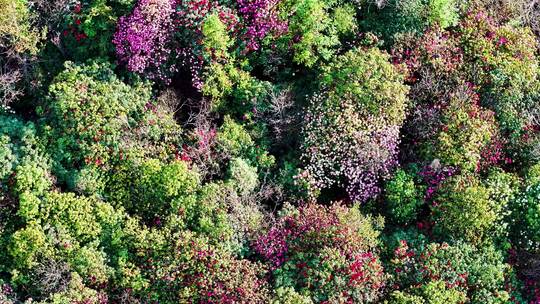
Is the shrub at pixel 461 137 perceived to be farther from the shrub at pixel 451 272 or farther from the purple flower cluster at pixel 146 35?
the purple flower cluster at pixel 146 35

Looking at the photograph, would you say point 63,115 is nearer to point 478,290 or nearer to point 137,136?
point 137,136

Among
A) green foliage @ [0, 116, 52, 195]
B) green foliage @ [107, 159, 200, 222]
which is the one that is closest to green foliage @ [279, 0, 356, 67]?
green foliage @ [107, 159, 200, 222]

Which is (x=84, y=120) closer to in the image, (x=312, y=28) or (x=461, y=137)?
(x=312, y=28)

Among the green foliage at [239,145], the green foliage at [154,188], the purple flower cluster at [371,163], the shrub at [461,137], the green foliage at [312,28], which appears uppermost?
the green foliage at [312,28]

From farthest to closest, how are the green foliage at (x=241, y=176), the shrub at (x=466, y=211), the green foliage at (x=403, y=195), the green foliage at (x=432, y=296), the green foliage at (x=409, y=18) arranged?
the green foliage at (x=409, y=18) < the green foliage at (x=403, y=195) < the green foliage at (x=241, y=176) < the shrub at (x=466, y=211) < the green foliage at (x=432, y=296)

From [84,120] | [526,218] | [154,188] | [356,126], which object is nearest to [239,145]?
[154,188]

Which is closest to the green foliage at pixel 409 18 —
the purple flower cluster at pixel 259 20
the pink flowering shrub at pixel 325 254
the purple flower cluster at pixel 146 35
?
the purple flower cluster at pixel 259 20

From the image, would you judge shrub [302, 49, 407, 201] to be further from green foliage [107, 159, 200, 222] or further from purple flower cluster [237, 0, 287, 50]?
green foliage [107, 159, 200, 222]

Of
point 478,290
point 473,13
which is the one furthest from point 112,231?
point 473,13

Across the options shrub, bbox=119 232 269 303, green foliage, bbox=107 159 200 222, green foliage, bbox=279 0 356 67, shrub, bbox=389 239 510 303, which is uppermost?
green foliage, bbox=279 0 356 67
